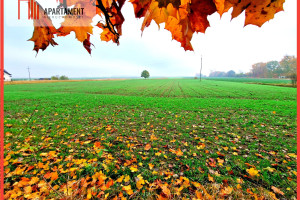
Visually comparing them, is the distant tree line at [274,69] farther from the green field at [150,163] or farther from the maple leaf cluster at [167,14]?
the maple leaf cluster at [167,14]

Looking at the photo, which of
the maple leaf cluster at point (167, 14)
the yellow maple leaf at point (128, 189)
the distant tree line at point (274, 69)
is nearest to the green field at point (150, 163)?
the yellow maple leaf at point (128, 189)

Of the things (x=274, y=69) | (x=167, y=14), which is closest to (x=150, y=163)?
(x=167, y=14)

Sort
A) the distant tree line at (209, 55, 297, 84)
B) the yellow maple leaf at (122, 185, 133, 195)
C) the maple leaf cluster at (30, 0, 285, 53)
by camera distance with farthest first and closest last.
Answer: the distant tree line at (209, 55, 297, 84) < the yellow maple leaf at (122, 185, 133, 195) < the maple leaf cluster at (30, 0, 285, 53)

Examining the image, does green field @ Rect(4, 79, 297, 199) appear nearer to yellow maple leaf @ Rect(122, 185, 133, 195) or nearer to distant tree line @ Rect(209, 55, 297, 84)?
yellow maple leaf @ Rect(122, 185, 133, 195)

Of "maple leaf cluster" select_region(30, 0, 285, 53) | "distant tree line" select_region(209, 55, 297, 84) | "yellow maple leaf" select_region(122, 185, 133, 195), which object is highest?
"distant tree line" select_region(209, 55, 297, 84)

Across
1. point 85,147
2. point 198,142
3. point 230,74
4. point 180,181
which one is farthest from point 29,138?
point 230,74

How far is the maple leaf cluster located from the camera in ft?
2.16

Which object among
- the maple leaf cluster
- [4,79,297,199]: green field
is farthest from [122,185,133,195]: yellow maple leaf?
the maple leaf cluster

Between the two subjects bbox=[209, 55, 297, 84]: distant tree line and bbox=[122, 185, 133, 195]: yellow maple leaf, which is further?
bbox=[209, 55, 297, 84]: distant tree line

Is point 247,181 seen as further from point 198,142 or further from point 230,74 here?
point 230,74

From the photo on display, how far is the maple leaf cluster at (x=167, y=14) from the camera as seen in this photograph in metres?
0.66

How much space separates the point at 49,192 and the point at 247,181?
3.43 m

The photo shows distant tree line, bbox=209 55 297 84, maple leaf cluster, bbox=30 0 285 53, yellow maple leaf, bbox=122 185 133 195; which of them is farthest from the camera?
distant tree line, bbox=209 55 297 84

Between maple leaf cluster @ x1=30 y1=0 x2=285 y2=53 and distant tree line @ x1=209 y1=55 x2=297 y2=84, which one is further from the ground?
distant tree line @ x1=209 y1=55 x2=297 y2=84
